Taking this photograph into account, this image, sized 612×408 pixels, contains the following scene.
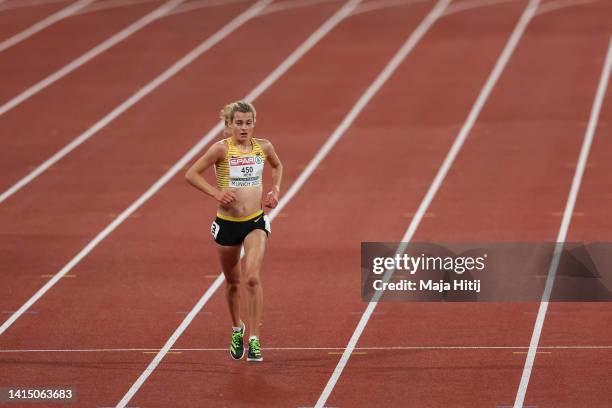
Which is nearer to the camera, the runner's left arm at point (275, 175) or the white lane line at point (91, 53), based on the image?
the runner's left arm at point (275, 175)

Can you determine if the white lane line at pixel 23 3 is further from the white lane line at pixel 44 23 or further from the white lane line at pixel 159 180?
the white lane line at pixel 159 180

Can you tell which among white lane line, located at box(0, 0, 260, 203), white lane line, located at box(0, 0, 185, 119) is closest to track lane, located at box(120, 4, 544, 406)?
white lane line, located at box(0, 0, 260, 203)

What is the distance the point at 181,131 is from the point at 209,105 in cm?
138

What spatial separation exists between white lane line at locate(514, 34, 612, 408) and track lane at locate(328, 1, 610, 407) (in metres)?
0.07

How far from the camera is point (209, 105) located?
1866 cm

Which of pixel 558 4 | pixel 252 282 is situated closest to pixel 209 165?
pixel 252 282

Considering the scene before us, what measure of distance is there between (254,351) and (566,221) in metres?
5.35

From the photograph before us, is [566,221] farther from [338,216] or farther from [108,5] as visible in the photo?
[108,5]

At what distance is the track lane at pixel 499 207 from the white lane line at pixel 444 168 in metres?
0.07

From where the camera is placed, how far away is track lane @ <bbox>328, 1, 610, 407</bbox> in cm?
828

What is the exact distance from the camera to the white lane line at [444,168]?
8.69 meters

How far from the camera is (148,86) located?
19703 mm

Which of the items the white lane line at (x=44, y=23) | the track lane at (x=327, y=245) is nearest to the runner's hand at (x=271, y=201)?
the track lane at (x=327, y=245)

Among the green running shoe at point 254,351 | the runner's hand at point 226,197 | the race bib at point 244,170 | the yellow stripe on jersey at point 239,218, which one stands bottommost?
the green running shoe at point 254,351
